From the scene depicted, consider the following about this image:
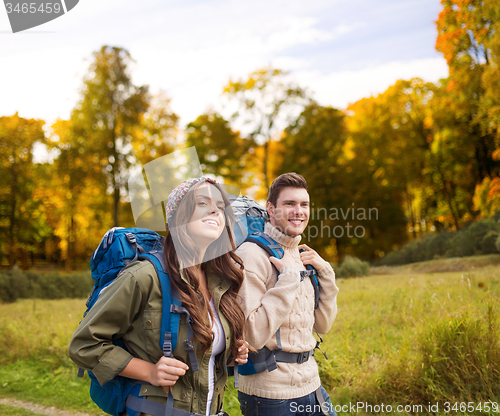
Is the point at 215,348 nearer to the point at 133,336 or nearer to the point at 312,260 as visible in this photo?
the point at 133,336

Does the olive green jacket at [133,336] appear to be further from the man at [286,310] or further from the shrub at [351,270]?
the shrub at [351,270]

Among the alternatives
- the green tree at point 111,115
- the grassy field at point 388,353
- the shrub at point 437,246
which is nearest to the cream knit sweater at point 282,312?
the grassy field at point 388,353

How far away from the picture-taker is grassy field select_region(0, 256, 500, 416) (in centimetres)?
400

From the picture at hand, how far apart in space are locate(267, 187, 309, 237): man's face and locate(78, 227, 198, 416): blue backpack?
2.75ft

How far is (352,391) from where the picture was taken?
14.2 ft

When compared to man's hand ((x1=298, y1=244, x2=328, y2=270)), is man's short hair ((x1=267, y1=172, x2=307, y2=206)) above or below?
above

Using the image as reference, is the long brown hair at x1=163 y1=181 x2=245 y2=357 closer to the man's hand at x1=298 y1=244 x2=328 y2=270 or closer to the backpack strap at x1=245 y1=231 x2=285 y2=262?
the backpack strap at x1=245 y1=231 x2=285 y2=262

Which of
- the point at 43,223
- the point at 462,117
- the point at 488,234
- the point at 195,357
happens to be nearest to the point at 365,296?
the point at 488,234

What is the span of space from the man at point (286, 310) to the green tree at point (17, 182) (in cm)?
1707

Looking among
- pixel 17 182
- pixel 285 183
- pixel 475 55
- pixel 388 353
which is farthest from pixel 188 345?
pixel 17 182

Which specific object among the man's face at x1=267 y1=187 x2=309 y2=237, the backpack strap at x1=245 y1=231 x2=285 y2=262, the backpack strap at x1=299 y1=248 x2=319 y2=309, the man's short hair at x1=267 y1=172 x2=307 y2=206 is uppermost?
the man's short hair at x1=267 y1=172 x2=307 y2=206

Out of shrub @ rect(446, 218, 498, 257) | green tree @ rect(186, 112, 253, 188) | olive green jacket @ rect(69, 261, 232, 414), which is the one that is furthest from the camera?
green tree @ rect(186, 112, 253, 188)

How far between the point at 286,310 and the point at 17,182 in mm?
17697

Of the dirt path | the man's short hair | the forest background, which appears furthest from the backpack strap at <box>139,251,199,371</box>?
the forest background
